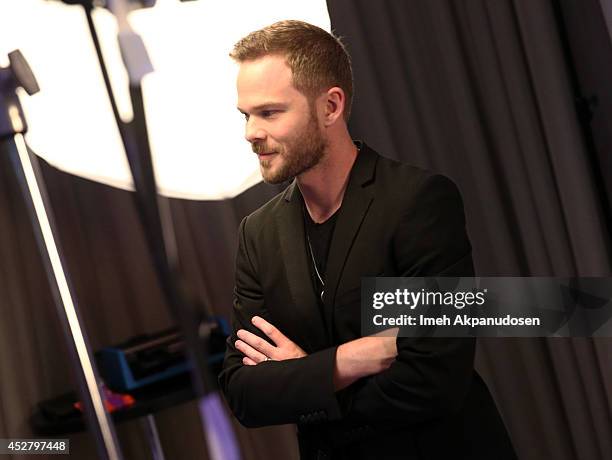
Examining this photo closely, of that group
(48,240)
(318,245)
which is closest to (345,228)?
(318,245)

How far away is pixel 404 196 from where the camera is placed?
1.50 m

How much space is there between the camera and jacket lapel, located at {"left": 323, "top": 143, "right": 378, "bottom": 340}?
60.2 inches

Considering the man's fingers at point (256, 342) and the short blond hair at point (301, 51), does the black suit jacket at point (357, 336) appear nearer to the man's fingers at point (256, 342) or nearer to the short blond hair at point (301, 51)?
the man's fingers at point (256, 342)

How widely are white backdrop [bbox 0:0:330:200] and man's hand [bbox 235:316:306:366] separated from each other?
101 cm

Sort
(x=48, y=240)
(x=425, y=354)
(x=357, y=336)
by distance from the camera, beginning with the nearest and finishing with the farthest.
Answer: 1. (x=425, y=354)
2. (x=357, y=336)
3. (x=48, y=240)

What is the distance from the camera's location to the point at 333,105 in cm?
158

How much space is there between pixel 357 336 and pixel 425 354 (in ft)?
0.54

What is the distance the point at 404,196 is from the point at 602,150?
1.23 metres

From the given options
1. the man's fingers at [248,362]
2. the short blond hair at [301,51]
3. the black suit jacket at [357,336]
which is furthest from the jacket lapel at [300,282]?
the short blond hair at [301,51]

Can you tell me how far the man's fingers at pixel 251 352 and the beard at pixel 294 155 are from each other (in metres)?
0.35

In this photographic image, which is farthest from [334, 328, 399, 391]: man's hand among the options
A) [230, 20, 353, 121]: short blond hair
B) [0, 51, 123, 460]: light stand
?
[0, 51, 123, 460]: light stand

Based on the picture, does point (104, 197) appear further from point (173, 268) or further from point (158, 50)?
point (158, 50)

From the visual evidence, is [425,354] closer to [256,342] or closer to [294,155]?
[256,342]

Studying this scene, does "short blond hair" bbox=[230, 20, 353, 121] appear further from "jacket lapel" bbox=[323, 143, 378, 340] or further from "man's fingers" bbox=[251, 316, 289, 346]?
"man's fingers" bbox=[251, 316, 289, 346]
